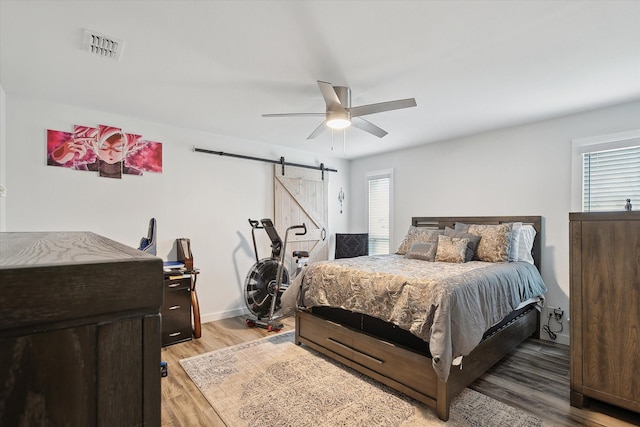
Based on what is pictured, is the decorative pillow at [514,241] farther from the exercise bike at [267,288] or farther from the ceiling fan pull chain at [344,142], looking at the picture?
the exercise bike at [267,288]

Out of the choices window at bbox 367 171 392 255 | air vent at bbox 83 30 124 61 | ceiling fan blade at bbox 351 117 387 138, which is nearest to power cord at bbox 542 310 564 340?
window at bbox 367 171 392 255

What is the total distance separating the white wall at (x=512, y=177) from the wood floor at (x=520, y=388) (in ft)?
2.21

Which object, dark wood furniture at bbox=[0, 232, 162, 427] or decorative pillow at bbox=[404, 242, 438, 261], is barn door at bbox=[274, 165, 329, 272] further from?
dark wood furniture at bbox=[0, 232, 162, 427]

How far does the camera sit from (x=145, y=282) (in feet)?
1.13

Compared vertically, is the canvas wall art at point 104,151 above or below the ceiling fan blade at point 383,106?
below

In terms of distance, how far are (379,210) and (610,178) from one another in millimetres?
3149

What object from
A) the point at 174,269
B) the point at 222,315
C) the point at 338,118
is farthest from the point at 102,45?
the point at 222,315

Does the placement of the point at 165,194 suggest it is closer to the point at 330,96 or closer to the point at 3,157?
the point at 3,157

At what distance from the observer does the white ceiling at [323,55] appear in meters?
1.87

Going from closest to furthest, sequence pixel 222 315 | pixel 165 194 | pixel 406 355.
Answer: pixel 406 355, pixel 165 194, pixel 222 315

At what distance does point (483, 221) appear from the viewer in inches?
167

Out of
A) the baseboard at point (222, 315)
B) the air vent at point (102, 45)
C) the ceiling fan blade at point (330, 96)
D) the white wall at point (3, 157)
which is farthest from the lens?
the baseboard at point (222, 315)

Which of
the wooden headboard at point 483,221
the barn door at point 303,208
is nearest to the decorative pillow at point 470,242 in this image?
the wooden headboard at point 483,221

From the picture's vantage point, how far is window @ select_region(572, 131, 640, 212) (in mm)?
3213
